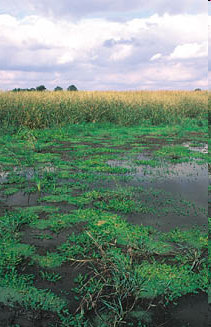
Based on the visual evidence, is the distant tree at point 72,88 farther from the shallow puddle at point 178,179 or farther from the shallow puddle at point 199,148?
the shallow puddle at point 178,179

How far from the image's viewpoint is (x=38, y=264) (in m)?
2.77

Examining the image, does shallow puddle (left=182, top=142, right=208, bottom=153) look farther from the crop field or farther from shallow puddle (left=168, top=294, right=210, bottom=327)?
shallow puddle (left=168, top=294, right=210, bottom=327)

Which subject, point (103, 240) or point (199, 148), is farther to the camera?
point (199, 148)

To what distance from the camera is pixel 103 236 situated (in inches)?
128

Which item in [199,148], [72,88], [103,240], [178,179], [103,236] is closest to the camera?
[103,240]

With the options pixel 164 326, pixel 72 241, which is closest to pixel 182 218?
pixel 72 241

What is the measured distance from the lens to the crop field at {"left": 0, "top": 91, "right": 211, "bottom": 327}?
7.34 ft

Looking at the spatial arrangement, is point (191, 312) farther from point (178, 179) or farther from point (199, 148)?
point (199, 148)

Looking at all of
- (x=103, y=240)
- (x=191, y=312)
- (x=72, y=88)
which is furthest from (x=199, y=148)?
(x=72, y=88)

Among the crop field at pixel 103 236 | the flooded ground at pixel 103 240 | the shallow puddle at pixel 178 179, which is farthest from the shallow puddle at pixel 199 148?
the shallow puddle at pixel 178 179

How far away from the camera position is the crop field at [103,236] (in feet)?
7.34

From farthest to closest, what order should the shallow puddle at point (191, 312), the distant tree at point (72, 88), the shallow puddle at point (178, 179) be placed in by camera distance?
the distant tree at point (72, 88) → the shallow puddle at point (178, 179) → the shallow puddle at point (191, 312)

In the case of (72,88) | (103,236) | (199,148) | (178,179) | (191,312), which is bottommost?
(191,312)

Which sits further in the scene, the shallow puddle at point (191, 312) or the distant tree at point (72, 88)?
the distant tree at point (72, 88)
